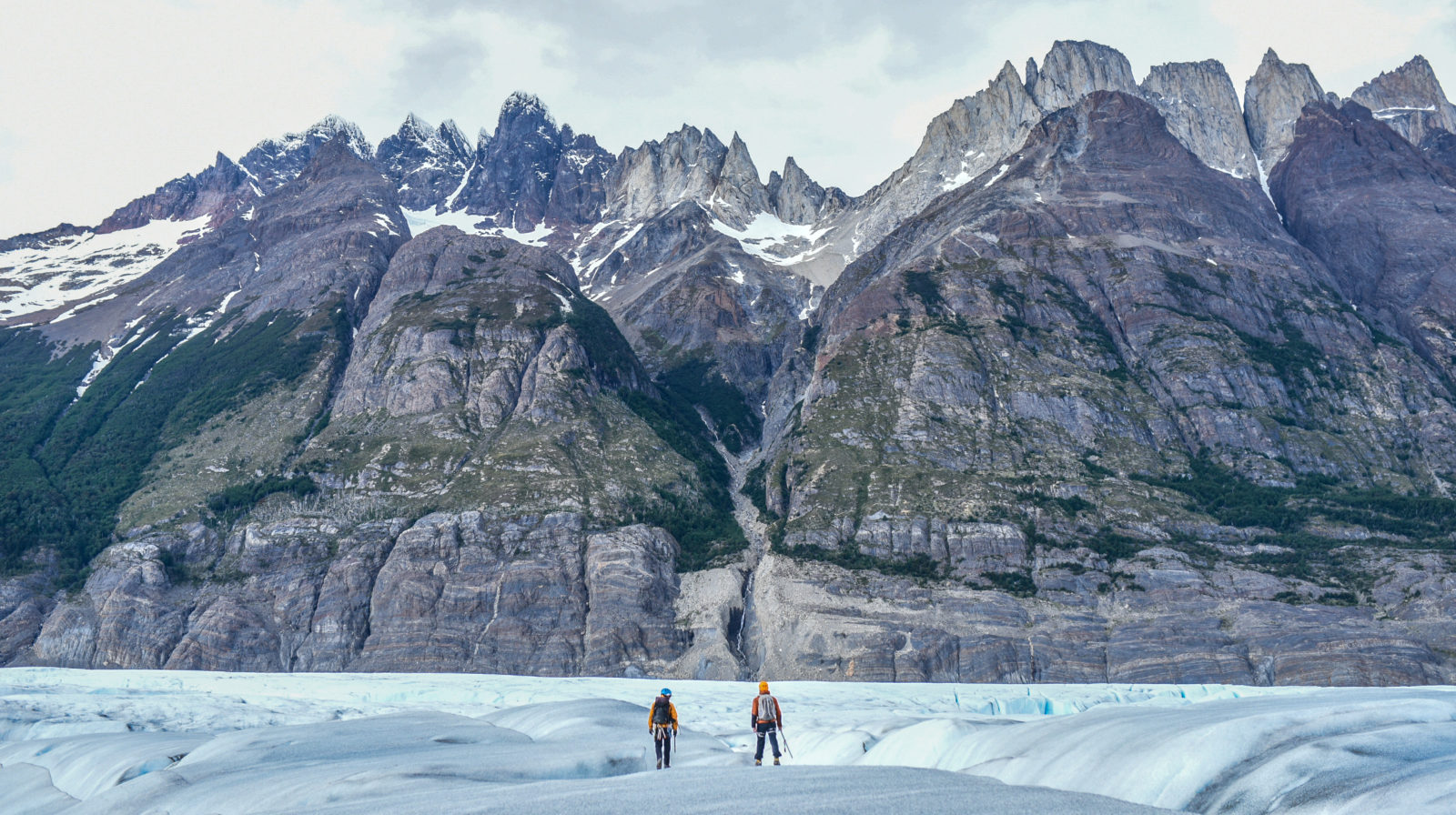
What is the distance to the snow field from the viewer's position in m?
16.5

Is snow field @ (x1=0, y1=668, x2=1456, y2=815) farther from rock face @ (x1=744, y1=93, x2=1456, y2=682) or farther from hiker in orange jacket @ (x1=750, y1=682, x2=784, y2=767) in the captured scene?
rock face @ (x1=744, y1=93, x2=1456, y2=682)

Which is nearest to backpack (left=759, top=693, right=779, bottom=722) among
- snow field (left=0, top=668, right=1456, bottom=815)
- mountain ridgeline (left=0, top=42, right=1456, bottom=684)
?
snow field (left=0, top=668, right=1456, bottom=815)

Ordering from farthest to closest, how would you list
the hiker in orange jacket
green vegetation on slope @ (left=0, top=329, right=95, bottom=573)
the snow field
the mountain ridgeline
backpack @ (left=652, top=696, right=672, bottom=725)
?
green vegetation on slope @ (left=0, top=329, right=95, bottom=573) < the mountain ridgeline < the hiker in orange jacket < backpack @ (left=652, top=696, right=672, bottom=725) < the snow field

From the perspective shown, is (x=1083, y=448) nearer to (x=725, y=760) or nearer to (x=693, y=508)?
(x=693, y=508)

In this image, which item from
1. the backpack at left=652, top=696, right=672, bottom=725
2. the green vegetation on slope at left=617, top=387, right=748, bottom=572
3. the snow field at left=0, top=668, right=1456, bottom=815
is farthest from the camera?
the green vegetation on slope at left=617, top=387, right=748, bottom=572

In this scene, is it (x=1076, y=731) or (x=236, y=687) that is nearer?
(x=1076, y=731)

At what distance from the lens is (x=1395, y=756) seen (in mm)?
16828

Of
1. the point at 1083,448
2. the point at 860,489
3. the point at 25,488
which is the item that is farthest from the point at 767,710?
the point at 25,488

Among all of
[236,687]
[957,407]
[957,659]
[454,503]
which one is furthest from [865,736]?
[957,407]

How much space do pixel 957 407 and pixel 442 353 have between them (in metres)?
99.4

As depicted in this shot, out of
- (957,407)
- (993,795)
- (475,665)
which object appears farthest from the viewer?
(957,407)

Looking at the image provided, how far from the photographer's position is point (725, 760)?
30156mm

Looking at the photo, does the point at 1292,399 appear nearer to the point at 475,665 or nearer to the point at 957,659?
the point at 957,659

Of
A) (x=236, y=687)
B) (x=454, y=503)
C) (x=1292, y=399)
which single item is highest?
(x=1292, y=399)
